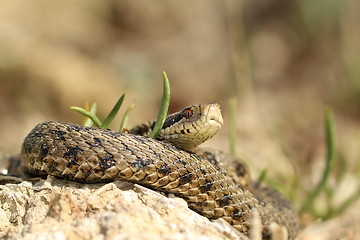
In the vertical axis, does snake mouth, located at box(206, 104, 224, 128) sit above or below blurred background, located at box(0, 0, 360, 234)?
below

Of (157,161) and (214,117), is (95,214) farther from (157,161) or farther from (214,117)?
(214,117)

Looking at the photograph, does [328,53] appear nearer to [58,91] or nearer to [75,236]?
[58,91]

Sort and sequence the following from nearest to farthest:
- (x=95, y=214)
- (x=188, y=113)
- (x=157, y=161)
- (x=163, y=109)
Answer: (x=95, y=214) → (x=157, y=161) → (x=163, y=109) → (x=188, y=113)

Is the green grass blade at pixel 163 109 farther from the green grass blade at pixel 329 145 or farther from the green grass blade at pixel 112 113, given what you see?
the green grass blade at pixel 329 145

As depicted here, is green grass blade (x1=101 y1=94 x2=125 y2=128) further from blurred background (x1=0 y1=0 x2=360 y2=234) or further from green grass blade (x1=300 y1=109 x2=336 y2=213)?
blurred background (x1=0 y1=0 x2=360 y2=234)

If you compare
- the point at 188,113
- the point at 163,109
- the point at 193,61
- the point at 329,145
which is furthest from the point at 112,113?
the point at 193,61

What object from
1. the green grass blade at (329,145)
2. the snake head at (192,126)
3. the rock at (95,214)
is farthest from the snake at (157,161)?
the green grass blade at (329,145)

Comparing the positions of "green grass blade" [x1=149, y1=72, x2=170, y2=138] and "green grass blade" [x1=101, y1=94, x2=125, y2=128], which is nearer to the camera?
"green grass blade" [x1=149, y1=72, x2=170, y2=138]

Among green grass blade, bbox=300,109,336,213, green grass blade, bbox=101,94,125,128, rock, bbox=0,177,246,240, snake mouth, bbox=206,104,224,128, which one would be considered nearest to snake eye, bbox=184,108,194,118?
snake mouth, bbox=206,104,224,128
